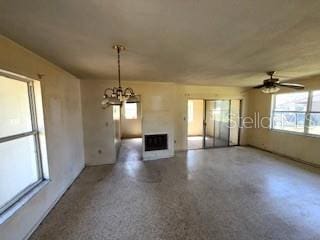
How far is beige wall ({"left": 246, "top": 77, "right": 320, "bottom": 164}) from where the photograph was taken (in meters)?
4.33

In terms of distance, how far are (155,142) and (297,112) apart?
14.6 feet

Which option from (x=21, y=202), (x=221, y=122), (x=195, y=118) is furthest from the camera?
(x=195, y=118)

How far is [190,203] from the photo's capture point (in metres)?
2.69

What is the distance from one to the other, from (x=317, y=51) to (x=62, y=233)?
434cm

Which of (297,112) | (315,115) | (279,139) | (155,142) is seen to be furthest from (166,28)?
(279,139)

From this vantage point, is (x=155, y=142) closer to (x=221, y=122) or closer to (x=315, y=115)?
(x=221, y=122)

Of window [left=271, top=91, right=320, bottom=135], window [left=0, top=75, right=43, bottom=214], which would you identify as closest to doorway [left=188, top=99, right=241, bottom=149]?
window [left=271, top=91, right=320, bottom=135]

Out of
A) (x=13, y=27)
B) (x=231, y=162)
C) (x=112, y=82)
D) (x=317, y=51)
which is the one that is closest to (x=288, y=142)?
(x=231, y=162)

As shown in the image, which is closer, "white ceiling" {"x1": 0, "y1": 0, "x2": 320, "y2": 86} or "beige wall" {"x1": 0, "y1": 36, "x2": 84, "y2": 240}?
"white ceiling" {"x1": 0, "y1": 0, "x2": 320, "y2": 86}

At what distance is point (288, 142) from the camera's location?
497 centimetres

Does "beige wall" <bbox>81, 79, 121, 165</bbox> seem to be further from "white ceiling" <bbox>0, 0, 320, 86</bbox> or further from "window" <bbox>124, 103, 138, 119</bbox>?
"window" <bbox>124, 103, 138, 119</bbox>

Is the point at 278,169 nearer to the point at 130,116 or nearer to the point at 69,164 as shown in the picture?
the point at 69,164

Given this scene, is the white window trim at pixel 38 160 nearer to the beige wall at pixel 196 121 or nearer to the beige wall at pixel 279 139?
the beige wall at pixel 279 139

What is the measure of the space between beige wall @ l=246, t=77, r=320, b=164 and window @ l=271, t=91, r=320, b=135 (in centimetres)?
19
